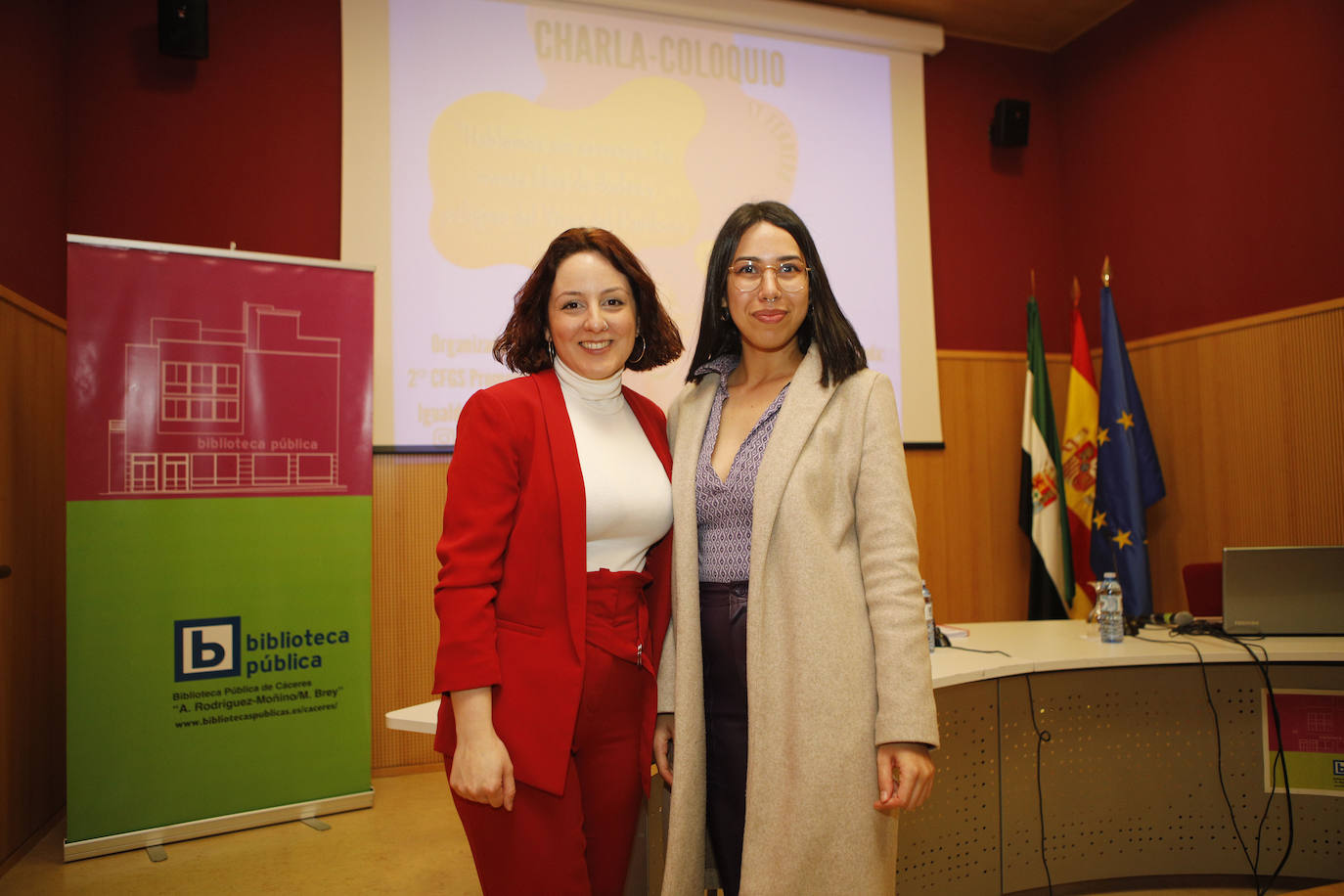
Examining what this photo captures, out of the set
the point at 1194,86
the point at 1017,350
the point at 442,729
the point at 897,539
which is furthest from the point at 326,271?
the point at 1194,86

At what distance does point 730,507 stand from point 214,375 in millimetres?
2395

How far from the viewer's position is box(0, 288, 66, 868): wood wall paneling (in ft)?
9.23

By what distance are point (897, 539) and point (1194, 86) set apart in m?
4.19

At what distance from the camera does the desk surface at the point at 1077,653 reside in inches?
87.6

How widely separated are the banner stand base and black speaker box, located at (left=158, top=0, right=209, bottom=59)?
119 inches

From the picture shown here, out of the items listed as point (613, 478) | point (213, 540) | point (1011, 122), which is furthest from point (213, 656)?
point (1011, 122)

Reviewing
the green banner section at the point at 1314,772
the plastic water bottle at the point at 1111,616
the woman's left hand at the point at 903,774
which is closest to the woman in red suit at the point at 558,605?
the woman's left hand at the point at 903,774

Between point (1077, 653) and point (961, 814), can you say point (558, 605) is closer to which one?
point (961, 814)

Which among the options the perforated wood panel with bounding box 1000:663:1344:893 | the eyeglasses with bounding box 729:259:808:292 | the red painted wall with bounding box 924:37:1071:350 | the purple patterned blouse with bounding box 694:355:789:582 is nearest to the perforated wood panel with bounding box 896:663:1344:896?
the perforated wood panel with bounding box 1000:663:1344:893

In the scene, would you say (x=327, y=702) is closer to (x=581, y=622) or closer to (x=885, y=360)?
(x=581, y=622)

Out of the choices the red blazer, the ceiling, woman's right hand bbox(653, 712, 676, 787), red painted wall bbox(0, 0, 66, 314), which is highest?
the ceiling

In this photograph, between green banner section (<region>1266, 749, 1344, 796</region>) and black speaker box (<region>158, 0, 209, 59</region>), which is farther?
black speaker box (<region>158, 0, 209, 59</region>)

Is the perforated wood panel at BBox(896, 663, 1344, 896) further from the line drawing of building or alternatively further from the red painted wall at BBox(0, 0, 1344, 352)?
the line drawing of building

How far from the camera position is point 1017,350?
4910 millimetres
